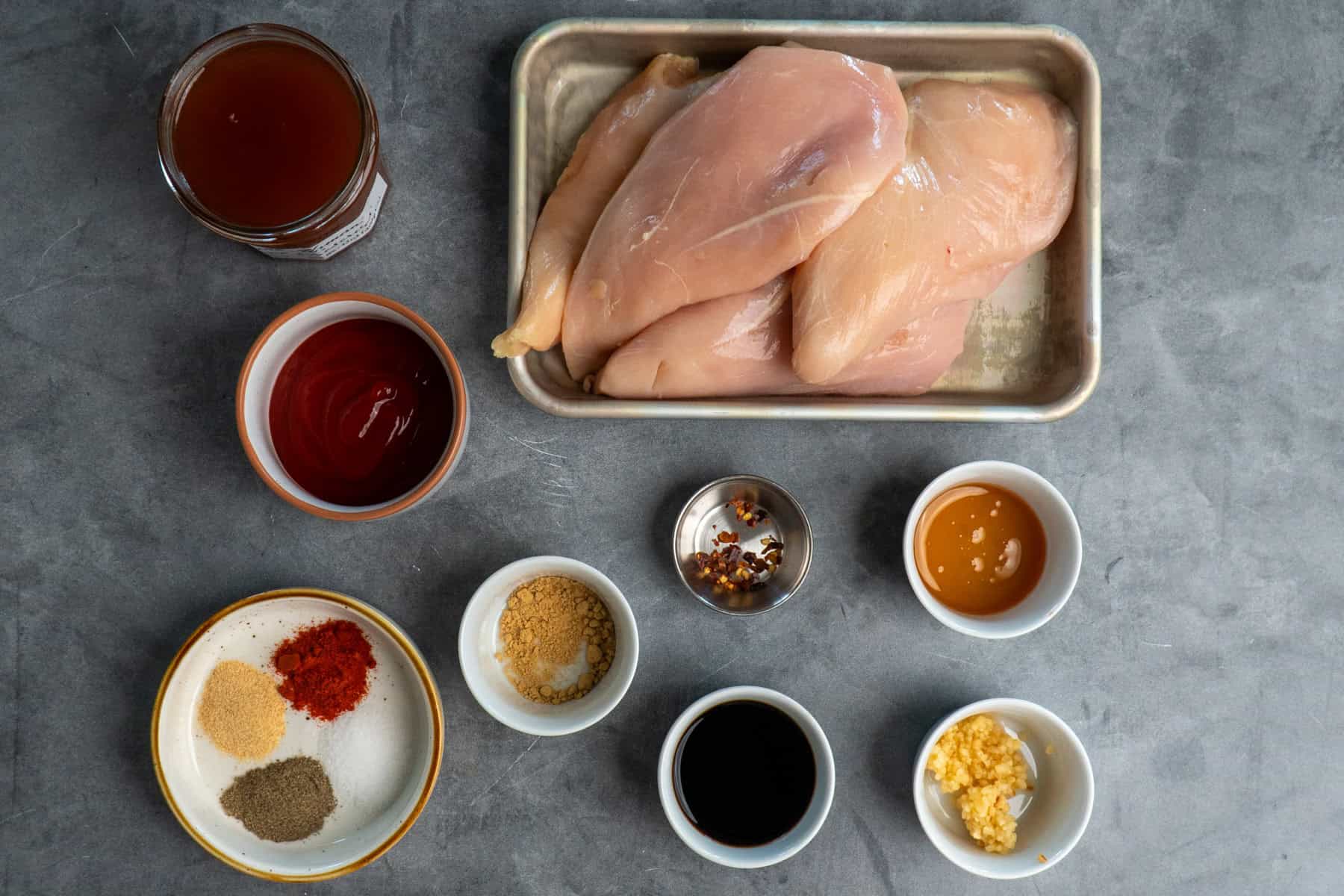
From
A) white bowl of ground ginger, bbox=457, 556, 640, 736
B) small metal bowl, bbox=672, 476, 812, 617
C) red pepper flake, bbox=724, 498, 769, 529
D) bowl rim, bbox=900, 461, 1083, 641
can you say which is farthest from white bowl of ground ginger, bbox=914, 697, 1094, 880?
white bowl of ground ginger, bbox=457, 556, 640, 736

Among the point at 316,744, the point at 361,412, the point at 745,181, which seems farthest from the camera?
the point at 316,744

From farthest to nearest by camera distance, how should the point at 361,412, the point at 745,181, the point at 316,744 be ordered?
the point at 316,744
the point at 361,412
the point at 745,181

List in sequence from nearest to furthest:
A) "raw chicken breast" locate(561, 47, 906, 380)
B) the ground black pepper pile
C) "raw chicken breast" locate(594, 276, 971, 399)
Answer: "raw chicken breast" locate(561, 47, 906, 380), "raw chicken breast" locate(594, 276, 971, 399), the ground black pepper pile

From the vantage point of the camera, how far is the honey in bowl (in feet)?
5.43

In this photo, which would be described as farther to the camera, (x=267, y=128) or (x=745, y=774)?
(x=745, y=774)

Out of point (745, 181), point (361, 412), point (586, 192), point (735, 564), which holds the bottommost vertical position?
point (735, 564)

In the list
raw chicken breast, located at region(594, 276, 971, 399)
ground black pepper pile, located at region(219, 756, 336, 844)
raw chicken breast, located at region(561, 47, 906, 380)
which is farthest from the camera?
ground black pepper pile, located at region(219, 756, 336, 844)

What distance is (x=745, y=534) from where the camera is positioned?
5.62 feet

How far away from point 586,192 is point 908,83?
2.30 ft

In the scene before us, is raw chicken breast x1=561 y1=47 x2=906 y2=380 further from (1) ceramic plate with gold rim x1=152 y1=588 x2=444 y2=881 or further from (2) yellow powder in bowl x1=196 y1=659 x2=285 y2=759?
(2) yellow powder in bowl x1=196 y1=659 x2=285 y2=759

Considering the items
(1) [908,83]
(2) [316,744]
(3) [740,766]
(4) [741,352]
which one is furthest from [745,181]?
(2) [316,744]

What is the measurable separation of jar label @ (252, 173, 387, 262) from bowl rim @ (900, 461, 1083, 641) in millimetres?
1199

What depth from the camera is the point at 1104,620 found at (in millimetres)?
1723

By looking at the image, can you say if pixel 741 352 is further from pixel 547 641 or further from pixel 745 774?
pixel 745 774
